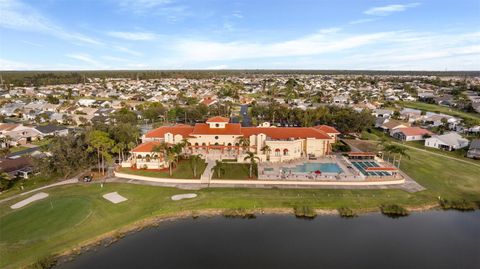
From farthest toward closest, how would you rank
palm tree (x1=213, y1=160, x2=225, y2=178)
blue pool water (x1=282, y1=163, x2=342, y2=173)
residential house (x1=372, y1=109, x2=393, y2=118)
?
residential house (x1=372, y1=109, x2=393, y2=118) → blue pool water (x1=282, y1=163, x2=342, y2=173) → palm tree (x1=213, y1=160, x2=225, y2=178)

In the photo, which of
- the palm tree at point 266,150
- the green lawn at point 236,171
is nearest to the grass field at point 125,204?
the green lawn at point 236,171

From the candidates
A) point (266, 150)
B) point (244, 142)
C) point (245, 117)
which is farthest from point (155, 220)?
point (245, 117)

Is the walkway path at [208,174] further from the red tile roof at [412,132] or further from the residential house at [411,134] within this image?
the red tile roof at [412,132]

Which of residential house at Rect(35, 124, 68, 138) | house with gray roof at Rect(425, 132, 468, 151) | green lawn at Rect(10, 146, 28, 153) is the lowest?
green lawn at Rect(10, 146, 28, 153)

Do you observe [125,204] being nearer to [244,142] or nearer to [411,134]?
[244,142]

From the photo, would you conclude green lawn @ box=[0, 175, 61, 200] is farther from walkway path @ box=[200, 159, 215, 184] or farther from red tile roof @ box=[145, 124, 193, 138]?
walkway path @ box=[200, 159, 215, 184]

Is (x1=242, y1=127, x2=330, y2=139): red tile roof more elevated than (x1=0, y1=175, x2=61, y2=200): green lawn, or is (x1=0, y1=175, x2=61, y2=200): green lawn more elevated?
(x1=242, y1=127, x2=330, y2=139): red tile roof

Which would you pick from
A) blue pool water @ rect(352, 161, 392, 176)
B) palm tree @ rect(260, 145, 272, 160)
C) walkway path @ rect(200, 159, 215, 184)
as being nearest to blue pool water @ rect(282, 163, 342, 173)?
blue pool water @ rect(352, 161, 392, 176)
